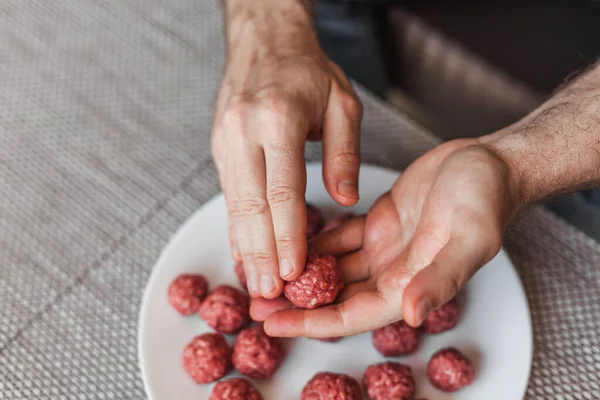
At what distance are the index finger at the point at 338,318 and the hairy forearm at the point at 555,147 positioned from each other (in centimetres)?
27

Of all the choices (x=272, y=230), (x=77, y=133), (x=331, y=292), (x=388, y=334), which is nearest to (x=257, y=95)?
(x=272, y=230)

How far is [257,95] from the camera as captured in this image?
0.94 m

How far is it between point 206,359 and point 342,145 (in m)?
0.40

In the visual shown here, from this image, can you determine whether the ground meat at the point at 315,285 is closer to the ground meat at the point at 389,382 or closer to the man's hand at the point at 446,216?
the man's hand at the point at 446,216

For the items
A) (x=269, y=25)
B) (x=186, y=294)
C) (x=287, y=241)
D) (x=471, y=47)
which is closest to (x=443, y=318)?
(x=287, y=241)

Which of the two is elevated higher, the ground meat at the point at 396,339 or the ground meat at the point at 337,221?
the ground meat at the point at 337,221

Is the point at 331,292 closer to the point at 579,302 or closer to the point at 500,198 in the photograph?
the point at 500,198

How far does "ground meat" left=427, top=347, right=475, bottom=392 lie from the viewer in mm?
891

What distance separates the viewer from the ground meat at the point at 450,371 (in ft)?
2.92

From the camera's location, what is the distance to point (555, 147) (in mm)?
930

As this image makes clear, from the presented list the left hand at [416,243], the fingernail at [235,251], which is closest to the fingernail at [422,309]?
the left hand at [416,243]

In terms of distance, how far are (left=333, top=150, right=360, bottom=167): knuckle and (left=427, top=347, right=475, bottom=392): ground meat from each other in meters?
0.33

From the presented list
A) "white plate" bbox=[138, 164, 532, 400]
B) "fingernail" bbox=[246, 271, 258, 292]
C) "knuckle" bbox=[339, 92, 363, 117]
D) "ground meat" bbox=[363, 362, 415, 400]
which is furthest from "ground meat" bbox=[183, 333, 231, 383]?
"knuckle" bbox=[339, 92, 363, 117]

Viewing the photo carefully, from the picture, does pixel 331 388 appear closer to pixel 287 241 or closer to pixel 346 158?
pixel 287 241
